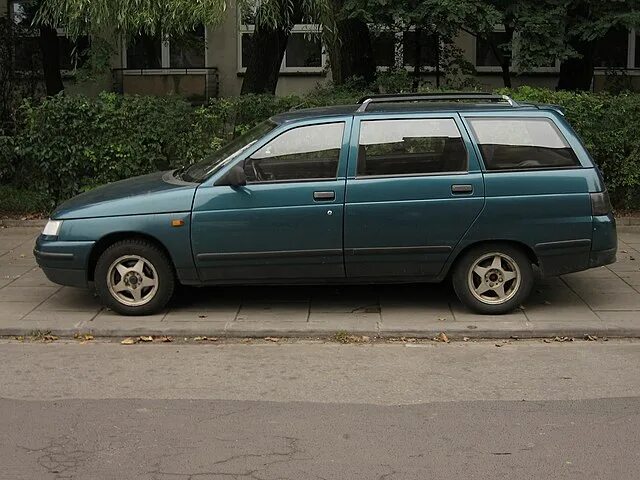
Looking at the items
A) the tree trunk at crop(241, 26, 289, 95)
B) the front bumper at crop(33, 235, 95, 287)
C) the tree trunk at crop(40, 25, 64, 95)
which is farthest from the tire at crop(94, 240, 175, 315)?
the tree trunk at crop(40, 25, 64, 95)

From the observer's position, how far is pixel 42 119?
411 inches

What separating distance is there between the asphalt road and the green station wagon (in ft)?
2.32

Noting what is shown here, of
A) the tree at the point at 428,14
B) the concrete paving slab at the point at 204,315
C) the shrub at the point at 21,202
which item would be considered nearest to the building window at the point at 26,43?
the shrub at the point at 21,202

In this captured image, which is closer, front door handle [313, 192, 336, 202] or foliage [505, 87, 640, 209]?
front door handle [313, 192, 336, 202]

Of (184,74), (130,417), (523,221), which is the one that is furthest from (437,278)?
(184,74)

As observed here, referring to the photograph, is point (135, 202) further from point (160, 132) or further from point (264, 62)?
point (264, 62)

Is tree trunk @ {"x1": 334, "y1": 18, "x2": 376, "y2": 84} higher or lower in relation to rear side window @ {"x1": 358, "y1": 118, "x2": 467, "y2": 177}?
higher

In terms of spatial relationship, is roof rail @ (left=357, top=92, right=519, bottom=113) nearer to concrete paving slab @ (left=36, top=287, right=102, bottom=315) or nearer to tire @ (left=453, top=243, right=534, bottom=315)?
tire @ (left=453, top=243, right=534, bottom=315)

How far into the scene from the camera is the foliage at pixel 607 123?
10.3 m

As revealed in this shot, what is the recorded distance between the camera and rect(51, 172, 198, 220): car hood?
6480mm

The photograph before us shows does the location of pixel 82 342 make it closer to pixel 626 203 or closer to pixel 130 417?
pixel 130 417

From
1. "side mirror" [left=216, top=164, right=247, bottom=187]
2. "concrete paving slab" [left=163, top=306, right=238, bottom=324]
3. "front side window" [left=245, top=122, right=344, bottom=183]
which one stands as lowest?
"concrete paving slab" [left=163, top=306, right=238, bottom=324]

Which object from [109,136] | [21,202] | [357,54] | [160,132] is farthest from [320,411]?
[357,54]

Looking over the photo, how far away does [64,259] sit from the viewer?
6582mm
